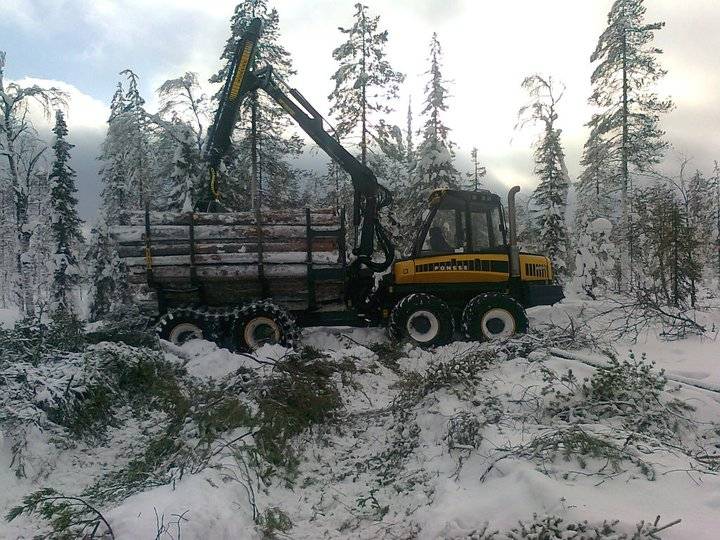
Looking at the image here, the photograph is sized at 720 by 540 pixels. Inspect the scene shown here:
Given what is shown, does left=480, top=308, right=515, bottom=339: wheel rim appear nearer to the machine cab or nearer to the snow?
the machine cab

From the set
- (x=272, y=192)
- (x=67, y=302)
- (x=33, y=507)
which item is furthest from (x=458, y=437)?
(x=67, y=302)

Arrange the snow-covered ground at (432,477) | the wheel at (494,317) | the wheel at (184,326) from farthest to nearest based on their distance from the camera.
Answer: the wheel at (494,317)
the wheel at (184,326)
the snow-covered ground at (432,477)

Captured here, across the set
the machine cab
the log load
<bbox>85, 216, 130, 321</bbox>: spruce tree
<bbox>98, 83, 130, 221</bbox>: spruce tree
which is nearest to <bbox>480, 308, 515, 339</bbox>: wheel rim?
the machine cab

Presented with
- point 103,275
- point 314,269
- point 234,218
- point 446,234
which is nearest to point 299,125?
point 234,218

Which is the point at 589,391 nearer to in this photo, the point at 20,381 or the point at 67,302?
the point at 20,381

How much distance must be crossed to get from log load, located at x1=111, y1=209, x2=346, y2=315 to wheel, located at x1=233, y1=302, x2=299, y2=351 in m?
0.65

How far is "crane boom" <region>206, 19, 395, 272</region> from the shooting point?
390 inches

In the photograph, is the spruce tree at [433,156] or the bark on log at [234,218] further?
the spruce tree at [433,156]

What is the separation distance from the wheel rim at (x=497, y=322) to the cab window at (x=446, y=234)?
1424 mm

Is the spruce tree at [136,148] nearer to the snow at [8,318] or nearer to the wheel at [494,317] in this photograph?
the snow at [8,318]

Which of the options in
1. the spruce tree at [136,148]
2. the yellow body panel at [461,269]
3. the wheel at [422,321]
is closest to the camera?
the wheel at [422,321]

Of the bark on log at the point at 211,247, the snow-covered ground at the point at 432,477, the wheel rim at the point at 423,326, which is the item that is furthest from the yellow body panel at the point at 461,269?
the snow-covered ground at the point at 432,477

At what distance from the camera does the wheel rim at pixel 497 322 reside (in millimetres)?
9141

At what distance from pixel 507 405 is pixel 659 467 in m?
1.82
